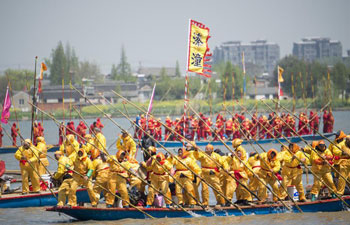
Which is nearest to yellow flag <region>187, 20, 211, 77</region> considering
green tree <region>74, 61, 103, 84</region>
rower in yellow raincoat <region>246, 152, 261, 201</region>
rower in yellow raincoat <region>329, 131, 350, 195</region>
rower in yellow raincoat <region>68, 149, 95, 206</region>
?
rower in yellow raincoat <region>246, 152, 261, 201</region>

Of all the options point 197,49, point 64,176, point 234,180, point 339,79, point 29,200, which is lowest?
point 29,200

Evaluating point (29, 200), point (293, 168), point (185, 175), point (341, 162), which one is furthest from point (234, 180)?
point (29, 200)

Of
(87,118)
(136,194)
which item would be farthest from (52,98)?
(136,194)

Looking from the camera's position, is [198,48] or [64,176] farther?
[198,48]

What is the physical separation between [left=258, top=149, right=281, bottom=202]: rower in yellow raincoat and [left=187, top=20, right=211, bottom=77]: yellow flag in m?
6.81

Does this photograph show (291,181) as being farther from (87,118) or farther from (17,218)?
(87,118)

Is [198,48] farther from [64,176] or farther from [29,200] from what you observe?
[29,200]

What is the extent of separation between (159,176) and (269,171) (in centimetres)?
311

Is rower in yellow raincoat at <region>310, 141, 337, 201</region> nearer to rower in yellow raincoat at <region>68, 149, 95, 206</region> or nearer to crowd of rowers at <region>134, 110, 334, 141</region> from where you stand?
rower in yellow raincoat at <region>68, 149, 95, 206</region>

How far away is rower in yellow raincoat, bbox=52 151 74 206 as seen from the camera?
1689cm

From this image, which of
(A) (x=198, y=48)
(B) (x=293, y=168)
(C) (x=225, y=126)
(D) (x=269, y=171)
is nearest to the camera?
(D) (x=269, y=171)

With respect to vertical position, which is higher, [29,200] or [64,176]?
[64,176]

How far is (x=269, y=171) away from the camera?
17281mm

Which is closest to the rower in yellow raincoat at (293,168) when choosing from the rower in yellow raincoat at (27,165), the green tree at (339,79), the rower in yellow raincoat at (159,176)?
the rower in yellow raincoat at (159,176)
